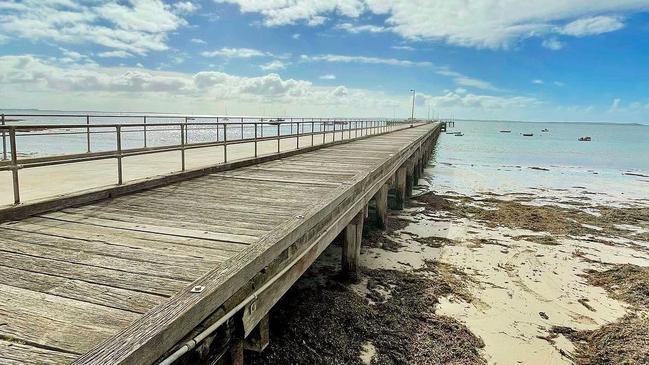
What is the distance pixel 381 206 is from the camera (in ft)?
34.3

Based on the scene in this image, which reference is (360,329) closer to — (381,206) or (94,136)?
(381,206)

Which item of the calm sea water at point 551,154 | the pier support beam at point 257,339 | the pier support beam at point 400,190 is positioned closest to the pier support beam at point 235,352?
the pier support beam at point 257,339

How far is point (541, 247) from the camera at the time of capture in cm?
995

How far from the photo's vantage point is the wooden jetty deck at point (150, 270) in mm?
2164

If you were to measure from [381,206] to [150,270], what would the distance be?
788 centimetres

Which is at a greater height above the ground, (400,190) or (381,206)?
(381,206)

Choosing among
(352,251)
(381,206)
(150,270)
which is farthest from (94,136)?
(150,270)

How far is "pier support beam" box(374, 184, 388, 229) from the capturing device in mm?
10242

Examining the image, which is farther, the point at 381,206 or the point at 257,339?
the point at 381,206

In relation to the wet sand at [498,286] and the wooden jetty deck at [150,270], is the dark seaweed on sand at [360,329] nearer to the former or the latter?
the wet sand at [498,286]

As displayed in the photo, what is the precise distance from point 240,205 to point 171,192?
1.35 metres

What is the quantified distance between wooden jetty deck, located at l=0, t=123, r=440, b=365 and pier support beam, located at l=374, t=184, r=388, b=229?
166 inches

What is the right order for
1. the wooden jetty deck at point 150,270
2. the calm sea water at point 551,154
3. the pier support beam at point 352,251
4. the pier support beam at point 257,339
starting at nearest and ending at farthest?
the wooden jetty deck at point 150,270, the pier support beam at point 257,339, the pier support beam at point 352,251, the calm sea water at point 551,154

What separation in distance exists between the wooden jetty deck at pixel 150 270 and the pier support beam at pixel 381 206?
13.8ft
